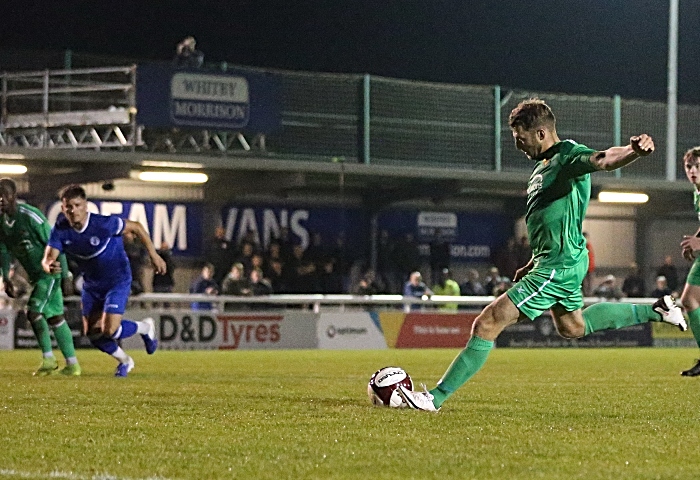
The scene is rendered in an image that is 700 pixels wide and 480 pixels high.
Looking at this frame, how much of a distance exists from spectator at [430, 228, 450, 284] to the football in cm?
1982

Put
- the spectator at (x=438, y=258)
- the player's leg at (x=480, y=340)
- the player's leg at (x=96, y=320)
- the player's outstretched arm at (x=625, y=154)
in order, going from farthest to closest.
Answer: the spectator at (x=438, y=258), the player's leg at (x=96, y=320), the player's leg at (x=480, y=340), the player's outstretched arm at (x=625, y=154)

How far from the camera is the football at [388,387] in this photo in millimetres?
9016

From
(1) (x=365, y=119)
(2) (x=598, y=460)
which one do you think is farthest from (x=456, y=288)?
(2) (x=598, y=460)

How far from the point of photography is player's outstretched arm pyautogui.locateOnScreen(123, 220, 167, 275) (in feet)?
41.2

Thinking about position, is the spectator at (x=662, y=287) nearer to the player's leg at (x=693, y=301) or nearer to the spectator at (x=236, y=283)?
the spectator at (x=236, y=283)

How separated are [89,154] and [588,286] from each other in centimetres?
1196

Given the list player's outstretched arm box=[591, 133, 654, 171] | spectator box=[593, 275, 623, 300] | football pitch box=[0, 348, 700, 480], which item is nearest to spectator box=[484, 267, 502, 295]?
spectator box=[593, 275, 623, 300]

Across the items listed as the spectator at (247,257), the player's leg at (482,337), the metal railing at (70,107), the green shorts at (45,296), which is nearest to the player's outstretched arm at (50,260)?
the green shorts at (45,296)

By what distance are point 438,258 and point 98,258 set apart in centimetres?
1676

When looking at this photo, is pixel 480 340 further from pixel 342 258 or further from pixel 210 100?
pixel 342 258

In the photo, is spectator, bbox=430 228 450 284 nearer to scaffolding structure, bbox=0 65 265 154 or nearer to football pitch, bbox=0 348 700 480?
scaffolding structure, bbox=0 65 265 154

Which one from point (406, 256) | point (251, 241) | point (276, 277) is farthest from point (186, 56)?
point (406, 256)

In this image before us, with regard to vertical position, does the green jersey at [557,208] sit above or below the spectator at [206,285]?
above

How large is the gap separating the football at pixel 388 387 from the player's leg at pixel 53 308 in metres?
5.56
